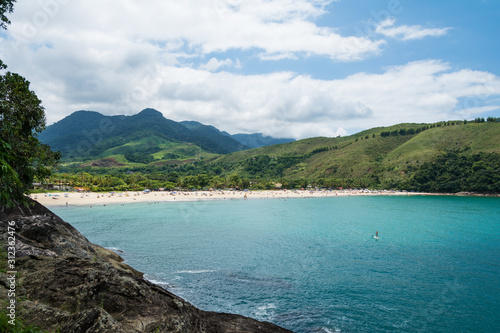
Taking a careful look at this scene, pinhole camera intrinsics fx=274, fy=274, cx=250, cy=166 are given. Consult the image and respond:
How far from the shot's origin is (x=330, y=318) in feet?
63.6

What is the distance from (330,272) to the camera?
29078 mm

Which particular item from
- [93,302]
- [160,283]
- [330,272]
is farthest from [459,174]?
[93,302]

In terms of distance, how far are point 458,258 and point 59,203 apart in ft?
344

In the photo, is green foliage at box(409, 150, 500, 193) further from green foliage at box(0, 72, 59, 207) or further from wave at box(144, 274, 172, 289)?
green foliage at box(0, 72, 59, 207)

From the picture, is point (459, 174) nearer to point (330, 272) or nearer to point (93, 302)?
point (330, 272)

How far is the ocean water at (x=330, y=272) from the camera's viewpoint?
19688 millimetres

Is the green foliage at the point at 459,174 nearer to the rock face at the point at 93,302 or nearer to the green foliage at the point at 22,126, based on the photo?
the rock face at the point at 93,302

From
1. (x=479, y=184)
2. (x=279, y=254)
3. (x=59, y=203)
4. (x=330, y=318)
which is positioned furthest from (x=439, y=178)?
(x=59, y=203)

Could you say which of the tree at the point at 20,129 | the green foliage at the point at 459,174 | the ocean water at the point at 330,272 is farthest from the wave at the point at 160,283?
the green foliage at the point at 459,174

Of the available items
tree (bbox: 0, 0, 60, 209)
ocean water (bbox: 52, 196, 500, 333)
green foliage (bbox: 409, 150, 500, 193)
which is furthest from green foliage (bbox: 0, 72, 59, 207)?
green foliage (bbox: 409, 150, 500, 193)

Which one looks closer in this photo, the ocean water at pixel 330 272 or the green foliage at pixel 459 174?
the ocean water at pixel 330 272

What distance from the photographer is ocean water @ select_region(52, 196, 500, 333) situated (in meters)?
19.7

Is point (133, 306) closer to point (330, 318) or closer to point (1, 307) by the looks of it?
point (1, 307)

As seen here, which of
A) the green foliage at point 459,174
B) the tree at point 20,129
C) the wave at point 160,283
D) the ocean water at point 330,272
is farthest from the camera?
the green foliage at point 459,174
